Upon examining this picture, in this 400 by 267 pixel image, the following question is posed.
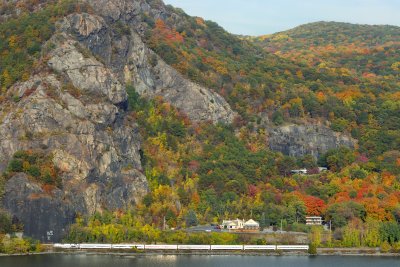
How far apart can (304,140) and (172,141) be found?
98.6 feet

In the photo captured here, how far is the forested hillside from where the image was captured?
133m

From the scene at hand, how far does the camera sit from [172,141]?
16175 cm

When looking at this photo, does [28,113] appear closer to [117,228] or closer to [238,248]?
[117,228]

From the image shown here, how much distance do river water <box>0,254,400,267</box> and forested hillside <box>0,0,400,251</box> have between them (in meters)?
9.58

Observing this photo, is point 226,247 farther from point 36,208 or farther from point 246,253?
point 36,208

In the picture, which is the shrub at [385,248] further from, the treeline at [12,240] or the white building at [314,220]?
the treeline at [12,240]

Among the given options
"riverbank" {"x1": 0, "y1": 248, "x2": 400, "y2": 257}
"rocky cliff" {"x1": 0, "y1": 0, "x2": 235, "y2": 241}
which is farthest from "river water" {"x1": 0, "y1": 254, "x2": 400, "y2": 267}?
"rocky cliff" {"x1": 0, "y1": 0, "x2": 235, "y2": 241}

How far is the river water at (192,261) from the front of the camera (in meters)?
108

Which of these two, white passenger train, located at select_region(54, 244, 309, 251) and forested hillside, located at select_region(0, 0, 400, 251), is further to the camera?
forested hillside, located at select_region(0, 0, 400, 251)

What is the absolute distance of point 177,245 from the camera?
128375 millimetres

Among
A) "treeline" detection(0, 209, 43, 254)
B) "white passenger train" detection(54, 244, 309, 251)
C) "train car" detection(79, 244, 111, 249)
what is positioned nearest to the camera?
"treeline" detection(0, 209, 43, 254)

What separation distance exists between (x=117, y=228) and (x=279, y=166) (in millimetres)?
45789

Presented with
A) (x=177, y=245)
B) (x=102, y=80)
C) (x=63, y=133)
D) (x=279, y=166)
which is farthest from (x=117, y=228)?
(x=279, y=166)

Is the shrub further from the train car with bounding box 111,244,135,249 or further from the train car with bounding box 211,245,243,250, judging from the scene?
the train car with bounding box 111,244,135,249
